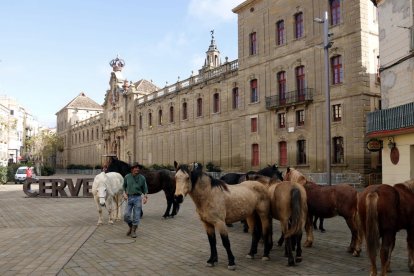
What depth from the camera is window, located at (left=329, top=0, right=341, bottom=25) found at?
29.6 meters

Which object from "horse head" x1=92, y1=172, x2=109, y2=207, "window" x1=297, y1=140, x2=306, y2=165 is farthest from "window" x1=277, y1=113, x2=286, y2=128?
"horse head" x1=92, y1=172, x2=109, y2=207

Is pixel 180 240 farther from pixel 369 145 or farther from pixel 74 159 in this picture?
pixel 74 159

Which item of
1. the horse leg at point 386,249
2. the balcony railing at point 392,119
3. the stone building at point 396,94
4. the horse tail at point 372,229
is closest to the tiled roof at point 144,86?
the stone building at point 396,94

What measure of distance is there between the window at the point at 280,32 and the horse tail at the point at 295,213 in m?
27.9

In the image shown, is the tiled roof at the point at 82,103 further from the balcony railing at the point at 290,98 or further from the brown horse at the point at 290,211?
the brown horse at the point at 290,211

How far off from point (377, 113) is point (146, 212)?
407 inches

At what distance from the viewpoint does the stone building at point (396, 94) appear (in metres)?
15.2

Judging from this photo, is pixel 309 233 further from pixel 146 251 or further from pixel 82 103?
pixel 82 103

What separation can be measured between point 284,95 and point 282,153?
476cm

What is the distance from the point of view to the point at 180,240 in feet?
34.3

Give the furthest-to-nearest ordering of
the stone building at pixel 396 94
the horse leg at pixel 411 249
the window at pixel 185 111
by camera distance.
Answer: the window at pixel 185 111 < the stone building at pixel 396 94 < the horse leg at pixel 411 249

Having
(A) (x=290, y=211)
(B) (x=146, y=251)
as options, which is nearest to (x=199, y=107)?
(B) (x=146, y=251)

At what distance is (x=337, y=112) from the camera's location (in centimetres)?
2953

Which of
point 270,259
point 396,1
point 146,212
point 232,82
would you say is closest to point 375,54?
point 396,1
